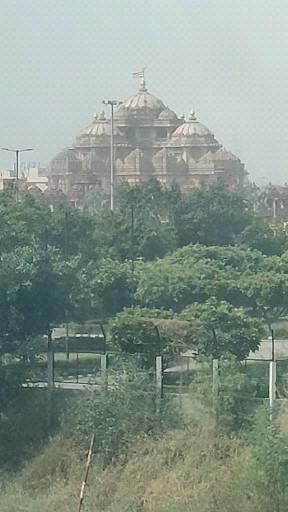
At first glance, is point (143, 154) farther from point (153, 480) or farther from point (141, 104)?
point (153, 480)

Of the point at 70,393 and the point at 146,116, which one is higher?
the point at 146,116

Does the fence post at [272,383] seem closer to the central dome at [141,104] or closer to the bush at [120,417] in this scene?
the bush at [120,417]

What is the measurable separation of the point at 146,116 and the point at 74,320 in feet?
80.4

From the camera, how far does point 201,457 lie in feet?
28.5

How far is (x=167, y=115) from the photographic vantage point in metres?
37.0

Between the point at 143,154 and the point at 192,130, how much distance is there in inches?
71.2

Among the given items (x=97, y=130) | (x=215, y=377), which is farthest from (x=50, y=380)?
(x=97, y=130)

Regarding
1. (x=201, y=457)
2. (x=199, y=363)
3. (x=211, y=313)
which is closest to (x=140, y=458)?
(x=201, y=457)

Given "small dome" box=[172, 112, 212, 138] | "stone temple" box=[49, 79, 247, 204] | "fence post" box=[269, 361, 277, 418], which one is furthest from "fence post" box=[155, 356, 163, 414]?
"small dome" box=[172, 112, 212, 138]

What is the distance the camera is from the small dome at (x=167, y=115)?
36.9 metres

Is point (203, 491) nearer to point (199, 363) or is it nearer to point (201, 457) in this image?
point (201, 457)

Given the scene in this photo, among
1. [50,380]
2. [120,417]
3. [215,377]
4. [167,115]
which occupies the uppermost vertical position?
[167,115]

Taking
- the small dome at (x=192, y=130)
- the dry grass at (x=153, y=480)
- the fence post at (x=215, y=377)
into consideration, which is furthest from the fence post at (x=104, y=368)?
the small dome at (x=192, y=130)

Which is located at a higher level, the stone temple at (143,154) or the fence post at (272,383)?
the stone temple at (143,154)
